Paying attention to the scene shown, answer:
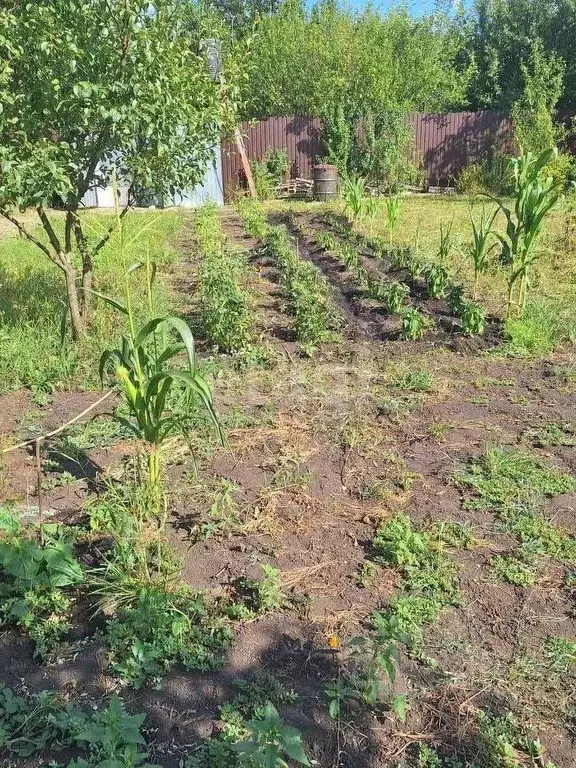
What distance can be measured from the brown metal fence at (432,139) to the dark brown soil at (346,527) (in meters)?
15.6

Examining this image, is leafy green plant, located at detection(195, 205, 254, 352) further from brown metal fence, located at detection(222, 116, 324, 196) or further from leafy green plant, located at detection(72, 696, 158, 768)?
brown metal fence, located at detection(222, 116, 324, 196)

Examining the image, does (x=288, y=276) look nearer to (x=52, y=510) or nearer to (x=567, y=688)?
(x=52, y=510)

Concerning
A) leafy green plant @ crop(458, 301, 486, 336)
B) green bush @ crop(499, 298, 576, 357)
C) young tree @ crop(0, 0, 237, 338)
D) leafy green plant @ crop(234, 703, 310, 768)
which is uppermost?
young tree @ crop(0, 0, 237, 338)

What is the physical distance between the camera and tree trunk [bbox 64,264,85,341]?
5.26m

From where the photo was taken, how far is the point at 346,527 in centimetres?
316

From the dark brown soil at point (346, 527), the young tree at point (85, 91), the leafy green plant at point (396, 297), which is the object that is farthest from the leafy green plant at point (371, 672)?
the leafy green plant at point (396, 297)

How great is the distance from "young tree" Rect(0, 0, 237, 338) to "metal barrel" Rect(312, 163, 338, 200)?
11.8 metres

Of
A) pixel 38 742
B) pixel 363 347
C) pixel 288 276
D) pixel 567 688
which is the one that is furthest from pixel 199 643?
pixel 288 276

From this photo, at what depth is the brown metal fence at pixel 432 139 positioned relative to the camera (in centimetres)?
1961

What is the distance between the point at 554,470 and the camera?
3.62 m

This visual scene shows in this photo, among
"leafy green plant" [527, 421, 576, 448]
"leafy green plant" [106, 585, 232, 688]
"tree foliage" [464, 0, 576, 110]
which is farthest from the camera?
"tree foliage" [464, 0, 576, 110]

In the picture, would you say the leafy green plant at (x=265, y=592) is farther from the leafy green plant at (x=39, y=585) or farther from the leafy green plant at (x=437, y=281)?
the leafy green plant at (x=437, y=281)

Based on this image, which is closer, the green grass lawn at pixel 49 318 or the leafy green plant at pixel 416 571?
the leafy green plant at pixel 416 571

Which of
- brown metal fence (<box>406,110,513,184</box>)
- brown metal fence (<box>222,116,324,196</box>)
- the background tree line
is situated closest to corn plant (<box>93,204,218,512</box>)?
the background tree line
